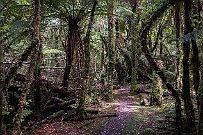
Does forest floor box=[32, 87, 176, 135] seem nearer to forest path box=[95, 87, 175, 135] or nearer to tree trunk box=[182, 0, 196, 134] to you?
forest path box=[95, 87, 175, 135]

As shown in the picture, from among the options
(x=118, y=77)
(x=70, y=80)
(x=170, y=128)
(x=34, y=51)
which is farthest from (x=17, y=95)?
(x=118, y=77)

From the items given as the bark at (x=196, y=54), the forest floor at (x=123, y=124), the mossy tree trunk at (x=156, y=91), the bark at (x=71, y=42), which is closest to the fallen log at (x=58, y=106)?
the forest floor at (x=123, y=124)

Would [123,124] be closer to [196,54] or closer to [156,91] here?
[196,54]

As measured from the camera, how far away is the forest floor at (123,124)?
9539 mm

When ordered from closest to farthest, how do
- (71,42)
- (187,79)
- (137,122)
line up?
(187,79) < (137,122) < (71,42)

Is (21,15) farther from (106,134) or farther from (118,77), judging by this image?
(118,77)

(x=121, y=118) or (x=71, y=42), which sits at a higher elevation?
(x=71, y=42)

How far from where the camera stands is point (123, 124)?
33.6 feet

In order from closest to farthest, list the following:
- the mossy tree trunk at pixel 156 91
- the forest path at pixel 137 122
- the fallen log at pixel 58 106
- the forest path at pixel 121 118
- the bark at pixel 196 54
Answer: the bark at pixel 196 54
the forest path at pixel 137 122
the forest path at pixel 121 118
the fallen log at pixel 58 106
the mossy tree trunk at pixel 156 91

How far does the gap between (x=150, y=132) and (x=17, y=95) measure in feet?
14.2

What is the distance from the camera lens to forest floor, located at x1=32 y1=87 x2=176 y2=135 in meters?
9.54

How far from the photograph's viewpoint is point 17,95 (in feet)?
36.1

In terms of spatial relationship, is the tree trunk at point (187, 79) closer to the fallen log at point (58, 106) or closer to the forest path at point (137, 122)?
the forest path at point (137, 122)

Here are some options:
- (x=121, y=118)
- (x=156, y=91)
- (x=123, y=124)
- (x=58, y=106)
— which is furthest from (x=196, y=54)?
(x=58, y=106)
